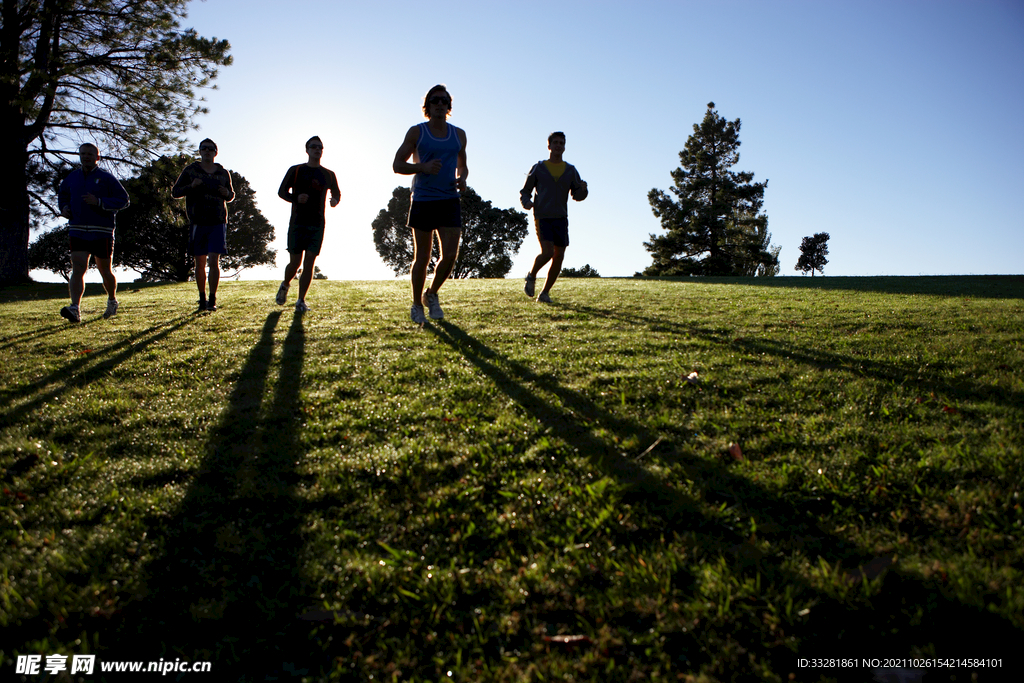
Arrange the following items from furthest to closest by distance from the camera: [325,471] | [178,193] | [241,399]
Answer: [178,193]
[241,399]
[325,471]

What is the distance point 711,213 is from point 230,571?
44561mm

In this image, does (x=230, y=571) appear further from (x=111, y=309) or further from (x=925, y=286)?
(x=925, y=286)

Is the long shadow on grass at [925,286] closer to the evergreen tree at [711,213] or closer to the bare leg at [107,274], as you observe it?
the bare leg at [107,274]

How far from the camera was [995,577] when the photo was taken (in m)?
1.67

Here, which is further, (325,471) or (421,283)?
(421,283)

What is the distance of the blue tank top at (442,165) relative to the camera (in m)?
6.02

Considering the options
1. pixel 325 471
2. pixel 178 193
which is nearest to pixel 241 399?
pixel 325 471

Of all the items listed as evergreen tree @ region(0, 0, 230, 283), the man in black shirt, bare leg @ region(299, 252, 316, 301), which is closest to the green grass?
bare leg @ region(299, 252, 316, 301)

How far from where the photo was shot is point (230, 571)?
1.93 metres

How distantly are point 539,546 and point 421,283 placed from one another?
4.99m

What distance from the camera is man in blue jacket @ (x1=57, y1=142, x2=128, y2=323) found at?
7.56 meters

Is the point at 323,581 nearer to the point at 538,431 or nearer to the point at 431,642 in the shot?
the point at 431,642

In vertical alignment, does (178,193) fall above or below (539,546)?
Result: above

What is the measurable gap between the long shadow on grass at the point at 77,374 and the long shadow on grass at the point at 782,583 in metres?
3.77
